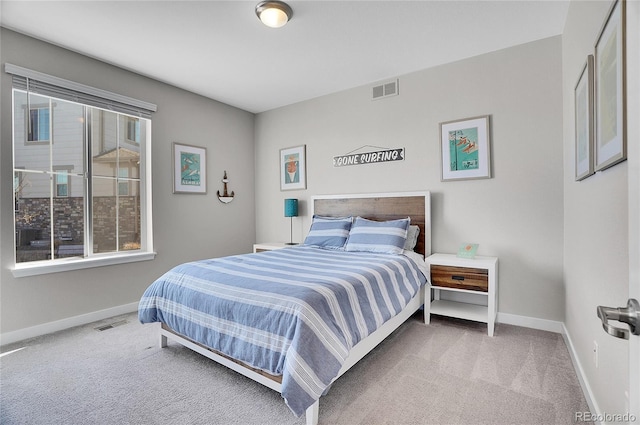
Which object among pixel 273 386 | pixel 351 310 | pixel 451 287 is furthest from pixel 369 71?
pixel 273 386

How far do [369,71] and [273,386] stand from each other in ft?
10.8

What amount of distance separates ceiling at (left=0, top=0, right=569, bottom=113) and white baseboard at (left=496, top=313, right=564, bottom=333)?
2645 millimetres

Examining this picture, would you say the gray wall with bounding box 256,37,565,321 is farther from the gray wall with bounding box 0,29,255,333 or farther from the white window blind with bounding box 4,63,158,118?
the white window blind with bounding box 4,63,158,118

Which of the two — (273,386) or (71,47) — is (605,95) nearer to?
(273,386)

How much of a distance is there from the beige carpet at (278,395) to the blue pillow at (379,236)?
0.87 metres

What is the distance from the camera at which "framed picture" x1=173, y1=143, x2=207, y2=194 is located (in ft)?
13.2

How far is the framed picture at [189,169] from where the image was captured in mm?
4031

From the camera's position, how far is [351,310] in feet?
6.63

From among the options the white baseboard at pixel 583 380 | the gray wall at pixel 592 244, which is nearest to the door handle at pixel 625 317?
the gray wall at pixel 592 244

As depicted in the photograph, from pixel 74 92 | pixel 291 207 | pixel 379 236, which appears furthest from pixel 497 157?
pixel 74 92

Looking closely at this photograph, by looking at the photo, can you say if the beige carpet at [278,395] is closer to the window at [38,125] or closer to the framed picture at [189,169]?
the window at [38,125]

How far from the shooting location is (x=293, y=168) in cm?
468

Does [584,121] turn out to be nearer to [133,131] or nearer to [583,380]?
[583,380]
